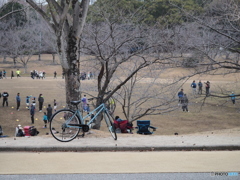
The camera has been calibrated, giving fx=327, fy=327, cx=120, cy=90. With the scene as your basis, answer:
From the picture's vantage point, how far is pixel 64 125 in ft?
24.7

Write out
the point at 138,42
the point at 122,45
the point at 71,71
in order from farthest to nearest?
1. the point at 138,42
2. the point at 122,45
3. the point at 71,71

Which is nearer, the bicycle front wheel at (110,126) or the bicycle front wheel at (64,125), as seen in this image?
Result: the bicycle front wheel at (64,125)

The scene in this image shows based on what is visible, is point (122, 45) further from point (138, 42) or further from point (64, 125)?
point (64, 125)

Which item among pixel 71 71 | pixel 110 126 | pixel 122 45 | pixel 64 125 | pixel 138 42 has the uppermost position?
pixel 138 42

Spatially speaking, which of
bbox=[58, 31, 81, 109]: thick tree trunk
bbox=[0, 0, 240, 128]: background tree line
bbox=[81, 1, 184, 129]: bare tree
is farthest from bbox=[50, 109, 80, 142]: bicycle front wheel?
bbox=[81, 1, 184, 129]: bare tree

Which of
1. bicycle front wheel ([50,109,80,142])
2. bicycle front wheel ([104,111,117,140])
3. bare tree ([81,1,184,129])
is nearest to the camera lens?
bicycle front wheel ([50,109,80,142])

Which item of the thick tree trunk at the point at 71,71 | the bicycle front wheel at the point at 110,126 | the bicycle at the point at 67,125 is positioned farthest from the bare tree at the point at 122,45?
the bicycle at the point at 67,125

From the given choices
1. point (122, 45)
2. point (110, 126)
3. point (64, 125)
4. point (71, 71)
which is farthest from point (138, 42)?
point (64, 125)

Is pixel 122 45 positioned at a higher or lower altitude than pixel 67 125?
higher

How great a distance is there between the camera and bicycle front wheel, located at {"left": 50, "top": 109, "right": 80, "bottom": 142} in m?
7.54

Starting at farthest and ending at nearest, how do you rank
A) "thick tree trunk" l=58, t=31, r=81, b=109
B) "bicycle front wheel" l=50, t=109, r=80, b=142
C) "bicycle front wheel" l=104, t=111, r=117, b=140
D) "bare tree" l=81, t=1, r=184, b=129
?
"bare tree" l=81, t=1, r=184, b=129 → "thick tree trunk" l=58, t=31, r=81, b=109 → "bicycle front wheel" l=104, t=111, r=117, b=140 → "bicycle front wheel" l=50, t=109, r=80, b=142

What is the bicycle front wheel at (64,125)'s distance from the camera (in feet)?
24.7

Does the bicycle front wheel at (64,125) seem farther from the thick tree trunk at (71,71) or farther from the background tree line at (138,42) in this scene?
the background tree line at (138,42)

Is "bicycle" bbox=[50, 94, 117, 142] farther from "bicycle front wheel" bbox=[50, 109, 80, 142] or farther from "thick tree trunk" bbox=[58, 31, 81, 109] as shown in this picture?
"thick tree trunk" bbox=[58, 31, 81, 109]
